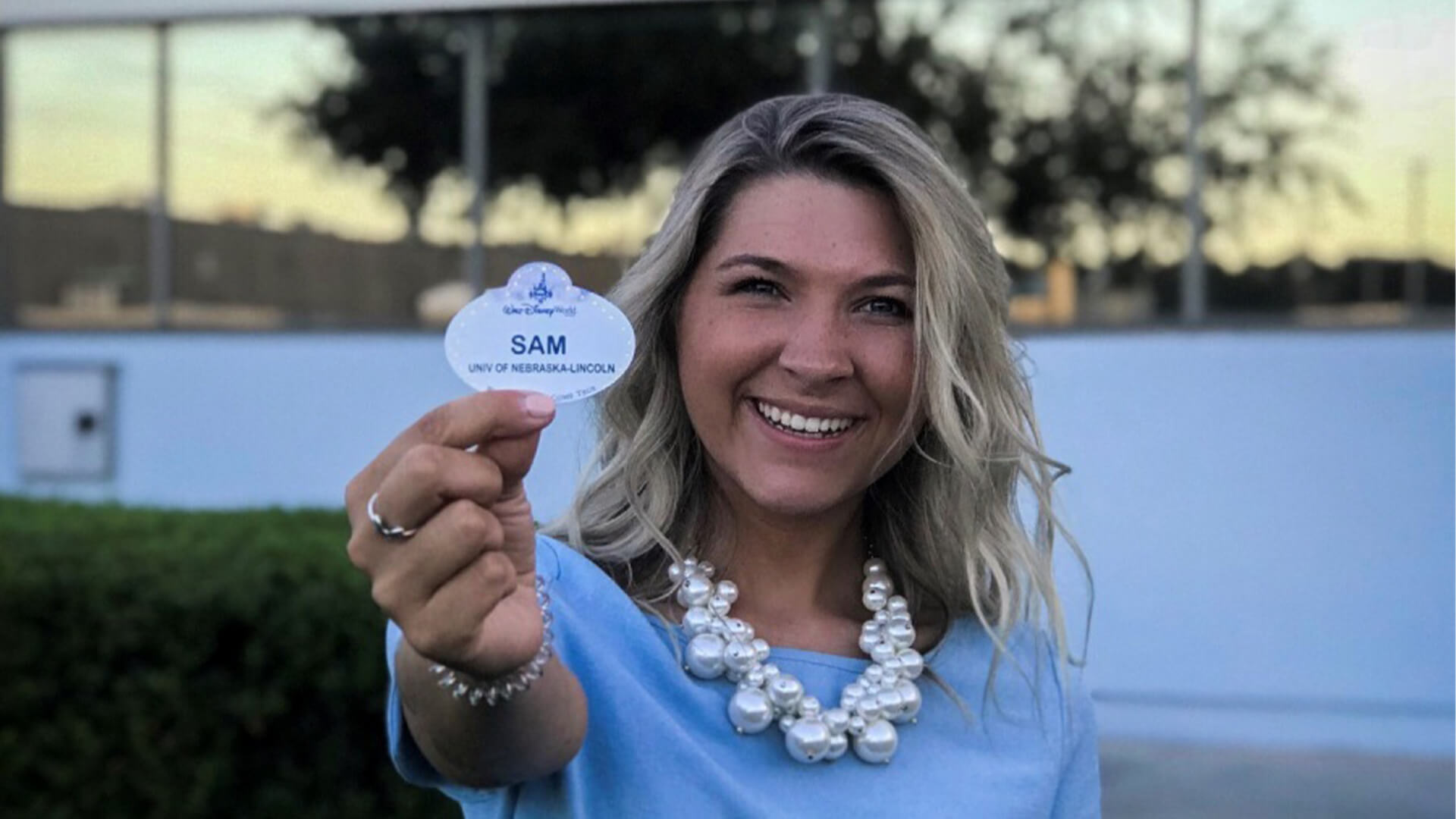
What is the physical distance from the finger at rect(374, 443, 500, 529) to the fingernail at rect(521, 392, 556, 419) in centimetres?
6

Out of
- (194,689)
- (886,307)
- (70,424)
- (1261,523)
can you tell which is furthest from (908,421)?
(70,424)

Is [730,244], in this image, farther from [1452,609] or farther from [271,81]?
[271,81]

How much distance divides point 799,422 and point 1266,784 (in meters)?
4.78

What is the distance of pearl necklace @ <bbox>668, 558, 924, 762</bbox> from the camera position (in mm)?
1917

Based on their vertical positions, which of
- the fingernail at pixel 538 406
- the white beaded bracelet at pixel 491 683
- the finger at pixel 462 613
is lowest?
the white beaded bracelet at pixel 491 683

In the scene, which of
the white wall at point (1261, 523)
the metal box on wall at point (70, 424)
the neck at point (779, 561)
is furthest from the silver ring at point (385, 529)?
the metal box on wall at point (70, 424)

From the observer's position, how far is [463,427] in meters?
1.51

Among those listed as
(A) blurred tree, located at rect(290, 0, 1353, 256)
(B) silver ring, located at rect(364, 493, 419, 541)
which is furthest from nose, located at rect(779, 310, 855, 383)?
(A) blurred tree, located at rect(290, 0, 1353, 256)

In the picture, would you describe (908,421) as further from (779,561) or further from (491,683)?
(491,683)

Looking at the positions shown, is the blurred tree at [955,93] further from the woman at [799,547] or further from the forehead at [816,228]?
the forehead at [816,228]

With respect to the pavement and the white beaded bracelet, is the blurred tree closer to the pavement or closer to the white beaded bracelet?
the pavement

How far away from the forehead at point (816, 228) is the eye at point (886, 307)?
0.04 metres

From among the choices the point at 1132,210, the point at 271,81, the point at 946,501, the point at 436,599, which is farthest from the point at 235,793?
the point at 271,81

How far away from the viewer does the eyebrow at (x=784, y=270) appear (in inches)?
77.6
